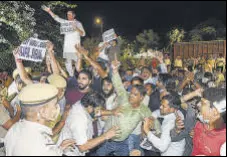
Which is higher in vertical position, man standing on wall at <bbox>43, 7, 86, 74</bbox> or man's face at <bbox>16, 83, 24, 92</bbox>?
man standing on wall at <bbox>43, 7, 86, 74</bbox>

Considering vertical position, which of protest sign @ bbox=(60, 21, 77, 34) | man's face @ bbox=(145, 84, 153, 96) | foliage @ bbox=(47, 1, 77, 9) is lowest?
man's face @ bbox=(145, 84, 153, 96)

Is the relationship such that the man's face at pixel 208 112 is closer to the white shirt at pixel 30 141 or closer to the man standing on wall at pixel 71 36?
the white shirt at pixel 30 141

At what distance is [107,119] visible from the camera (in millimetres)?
6316

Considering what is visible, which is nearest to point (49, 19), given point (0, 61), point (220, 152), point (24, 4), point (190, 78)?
point (24, 4)

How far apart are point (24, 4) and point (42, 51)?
801cm

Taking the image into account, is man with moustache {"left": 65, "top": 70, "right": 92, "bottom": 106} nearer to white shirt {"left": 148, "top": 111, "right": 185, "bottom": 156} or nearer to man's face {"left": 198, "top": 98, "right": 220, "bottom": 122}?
white shirt {"left": 148, "top": 111, "right": 185, "bottom": 156}

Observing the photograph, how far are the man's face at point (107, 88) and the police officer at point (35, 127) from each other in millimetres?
3145

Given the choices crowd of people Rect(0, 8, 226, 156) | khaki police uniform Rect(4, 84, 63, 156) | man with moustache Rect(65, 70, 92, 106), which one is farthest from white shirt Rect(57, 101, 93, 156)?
man with moustache Rect(65, 70, 92, 106)

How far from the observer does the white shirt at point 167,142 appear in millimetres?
5488

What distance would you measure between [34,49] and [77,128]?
2782 mm

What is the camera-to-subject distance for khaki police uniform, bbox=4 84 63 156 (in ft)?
12.6

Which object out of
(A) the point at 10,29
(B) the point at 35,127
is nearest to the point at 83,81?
(B) the point at 35,127

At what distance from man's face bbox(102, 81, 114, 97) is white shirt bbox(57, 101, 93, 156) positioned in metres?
1.77

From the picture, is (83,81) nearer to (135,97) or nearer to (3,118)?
(135,97)
